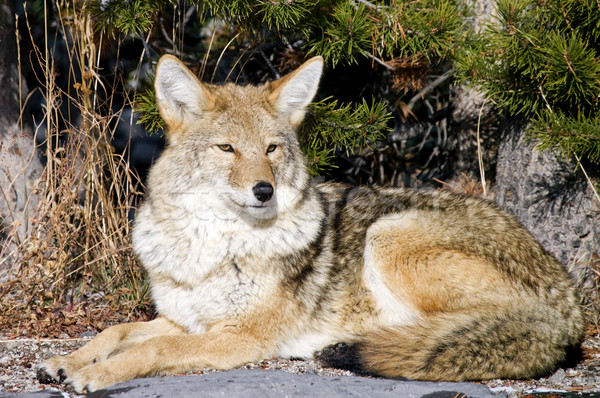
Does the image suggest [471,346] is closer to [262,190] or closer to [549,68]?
[262,190]

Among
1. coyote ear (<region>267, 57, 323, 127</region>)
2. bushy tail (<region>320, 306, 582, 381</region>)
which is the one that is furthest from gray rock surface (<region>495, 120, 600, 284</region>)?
coyote ear (<region>267, 57, 323, 127</region>)

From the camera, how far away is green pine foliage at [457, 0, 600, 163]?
4.71 meters

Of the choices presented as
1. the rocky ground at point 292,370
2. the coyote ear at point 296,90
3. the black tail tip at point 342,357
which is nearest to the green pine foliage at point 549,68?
the coyote ear at point 296,90

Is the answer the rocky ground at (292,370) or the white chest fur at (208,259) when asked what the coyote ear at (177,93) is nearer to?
the white chest fur at (208,259)

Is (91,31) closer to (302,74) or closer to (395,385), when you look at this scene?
(302,74)

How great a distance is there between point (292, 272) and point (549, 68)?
2529 millimetres

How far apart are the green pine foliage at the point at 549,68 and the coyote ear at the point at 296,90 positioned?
1335 millimetres

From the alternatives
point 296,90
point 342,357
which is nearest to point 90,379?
point 342,357

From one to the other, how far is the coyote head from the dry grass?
1.12 metres

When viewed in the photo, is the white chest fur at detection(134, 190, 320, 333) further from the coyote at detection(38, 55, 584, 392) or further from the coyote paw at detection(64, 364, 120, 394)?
Answer: the coyote paw at detection(64, 364, 120, 394)

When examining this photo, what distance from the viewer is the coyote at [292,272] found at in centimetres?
396

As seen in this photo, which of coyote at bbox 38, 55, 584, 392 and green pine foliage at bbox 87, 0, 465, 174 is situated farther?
green pine foliage at bbox 87, 0, 465, 174

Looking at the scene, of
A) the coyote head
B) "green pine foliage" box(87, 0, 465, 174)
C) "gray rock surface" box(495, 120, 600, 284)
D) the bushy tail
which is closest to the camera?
the bushy tail

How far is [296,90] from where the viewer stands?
4727 mm
